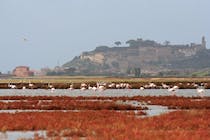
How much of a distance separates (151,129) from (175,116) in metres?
6.03

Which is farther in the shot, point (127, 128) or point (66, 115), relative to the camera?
point (66, 115)

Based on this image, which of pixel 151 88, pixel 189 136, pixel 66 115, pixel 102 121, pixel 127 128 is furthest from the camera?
pixel 151 88

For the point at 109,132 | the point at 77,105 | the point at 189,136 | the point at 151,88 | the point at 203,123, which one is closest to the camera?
the point at 189,136

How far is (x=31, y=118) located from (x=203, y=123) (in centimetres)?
939

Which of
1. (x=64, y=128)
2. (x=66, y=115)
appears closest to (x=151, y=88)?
(x=66, y=115)

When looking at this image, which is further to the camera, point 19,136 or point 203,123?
point 203,123

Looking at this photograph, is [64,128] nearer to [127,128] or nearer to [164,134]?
[127,128]

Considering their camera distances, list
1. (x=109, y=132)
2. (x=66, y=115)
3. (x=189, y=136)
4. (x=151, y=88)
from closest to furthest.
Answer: (x=189, y=136), (x=109, y=132), (x=66, y=115), (x=151, y=88)

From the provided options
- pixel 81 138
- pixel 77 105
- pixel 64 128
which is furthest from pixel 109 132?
pixel 77 105

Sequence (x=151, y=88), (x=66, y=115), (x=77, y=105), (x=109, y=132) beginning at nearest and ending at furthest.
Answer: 1. (x=109, y=132)
2. (x=66, y=115)
3. (x=77, y=105)
4. (x=151, y=88)

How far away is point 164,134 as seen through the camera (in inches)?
995

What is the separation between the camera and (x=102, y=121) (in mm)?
31828

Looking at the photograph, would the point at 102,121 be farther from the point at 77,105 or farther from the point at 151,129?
the point at 77,105

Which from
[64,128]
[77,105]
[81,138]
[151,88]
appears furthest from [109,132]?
[151,88]
